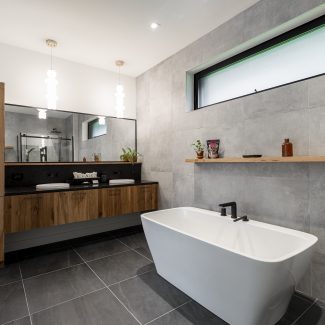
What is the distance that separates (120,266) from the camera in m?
2.42

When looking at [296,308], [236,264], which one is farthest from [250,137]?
[296,308]

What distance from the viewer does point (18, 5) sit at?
7.06 feet

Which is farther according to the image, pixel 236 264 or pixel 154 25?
pixel 154 25

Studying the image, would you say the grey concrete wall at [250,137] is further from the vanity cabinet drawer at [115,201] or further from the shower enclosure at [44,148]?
the shower enclosure at [44,148]

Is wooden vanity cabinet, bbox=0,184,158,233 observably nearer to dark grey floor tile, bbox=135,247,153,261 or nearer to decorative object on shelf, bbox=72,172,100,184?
decorative object on shelf, bbox=72,172,100,184

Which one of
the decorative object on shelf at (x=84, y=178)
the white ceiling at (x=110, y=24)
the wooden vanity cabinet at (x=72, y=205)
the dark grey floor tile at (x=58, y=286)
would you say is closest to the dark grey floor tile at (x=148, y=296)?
the dark grey floor tile at (x=58, y=286)

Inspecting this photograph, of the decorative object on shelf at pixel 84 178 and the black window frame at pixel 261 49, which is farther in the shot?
the decorative object on shelf at pixel 84 178

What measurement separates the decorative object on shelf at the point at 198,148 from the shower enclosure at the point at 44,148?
1796 mm

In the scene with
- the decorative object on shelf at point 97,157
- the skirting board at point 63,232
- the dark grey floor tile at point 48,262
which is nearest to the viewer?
the dark grey floor tile at point 48,262

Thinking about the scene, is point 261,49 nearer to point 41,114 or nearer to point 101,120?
point 101,120

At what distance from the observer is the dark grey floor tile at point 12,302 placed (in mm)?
1646

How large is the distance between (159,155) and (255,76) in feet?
5.65

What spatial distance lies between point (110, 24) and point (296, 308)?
3224mm

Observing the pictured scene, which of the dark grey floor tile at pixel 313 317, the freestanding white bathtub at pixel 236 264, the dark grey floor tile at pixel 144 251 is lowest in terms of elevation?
the dark grey floor tile at pixel 313 317
